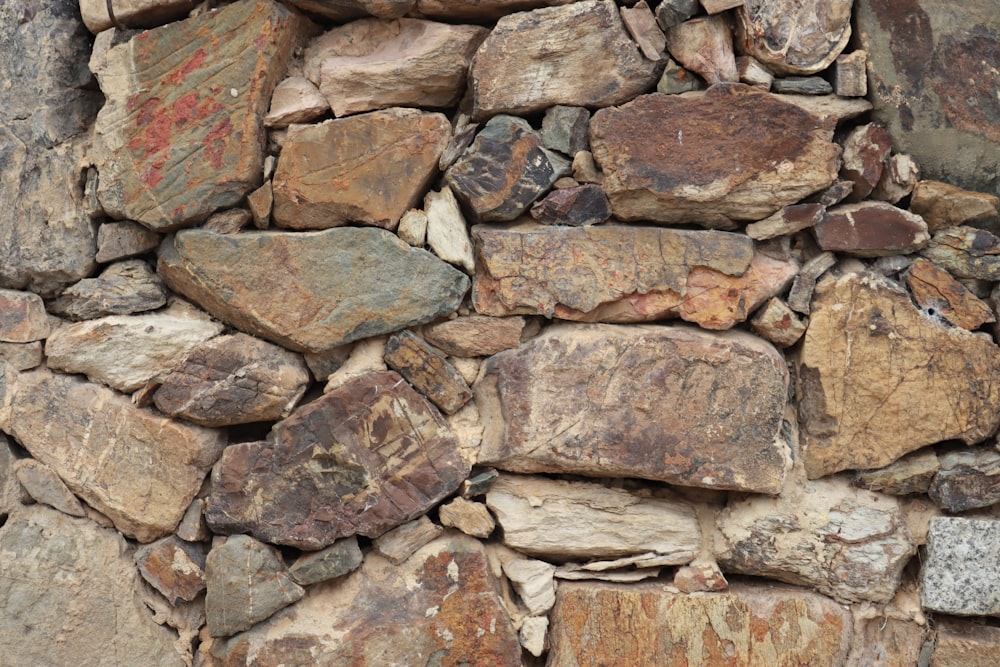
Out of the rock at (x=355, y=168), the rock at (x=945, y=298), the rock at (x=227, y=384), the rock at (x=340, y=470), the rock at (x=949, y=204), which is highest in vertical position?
the rock at (x=355, y=168)

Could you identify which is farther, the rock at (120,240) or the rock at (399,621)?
the rock at (120,240)

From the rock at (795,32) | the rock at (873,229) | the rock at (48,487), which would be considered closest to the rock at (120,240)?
the rock at (48,487)

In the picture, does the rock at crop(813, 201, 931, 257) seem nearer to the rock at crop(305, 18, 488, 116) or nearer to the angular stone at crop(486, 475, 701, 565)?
the angular stone at crop(486, 475, 701, 565)

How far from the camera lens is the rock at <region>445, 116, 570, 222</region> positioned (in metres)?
2.19

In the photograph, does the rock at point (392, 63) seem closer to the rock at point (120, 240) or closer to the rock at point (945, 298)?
the rock at point (120, 240)

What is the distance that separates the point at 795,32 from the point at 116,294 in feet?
6.17

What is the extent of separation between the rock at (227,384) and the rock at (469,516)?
1.66 ft

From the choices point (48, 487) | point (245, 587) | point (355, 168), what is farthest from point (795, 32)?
point (48, 487)

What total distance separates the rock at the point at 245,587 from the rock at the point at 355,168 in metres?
0.87

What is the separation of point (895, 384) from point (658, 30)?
1092 millimetres

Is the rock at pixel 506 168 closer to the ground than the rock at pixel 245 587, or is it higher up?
higher up

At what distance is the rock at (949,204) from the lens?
2.15 meters

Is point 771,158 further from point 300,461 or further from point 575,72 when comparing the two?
point 300,461

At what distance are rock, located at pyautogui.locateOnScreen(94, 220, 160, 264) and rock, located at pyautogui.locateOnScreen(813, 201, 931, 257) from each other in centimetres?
178
